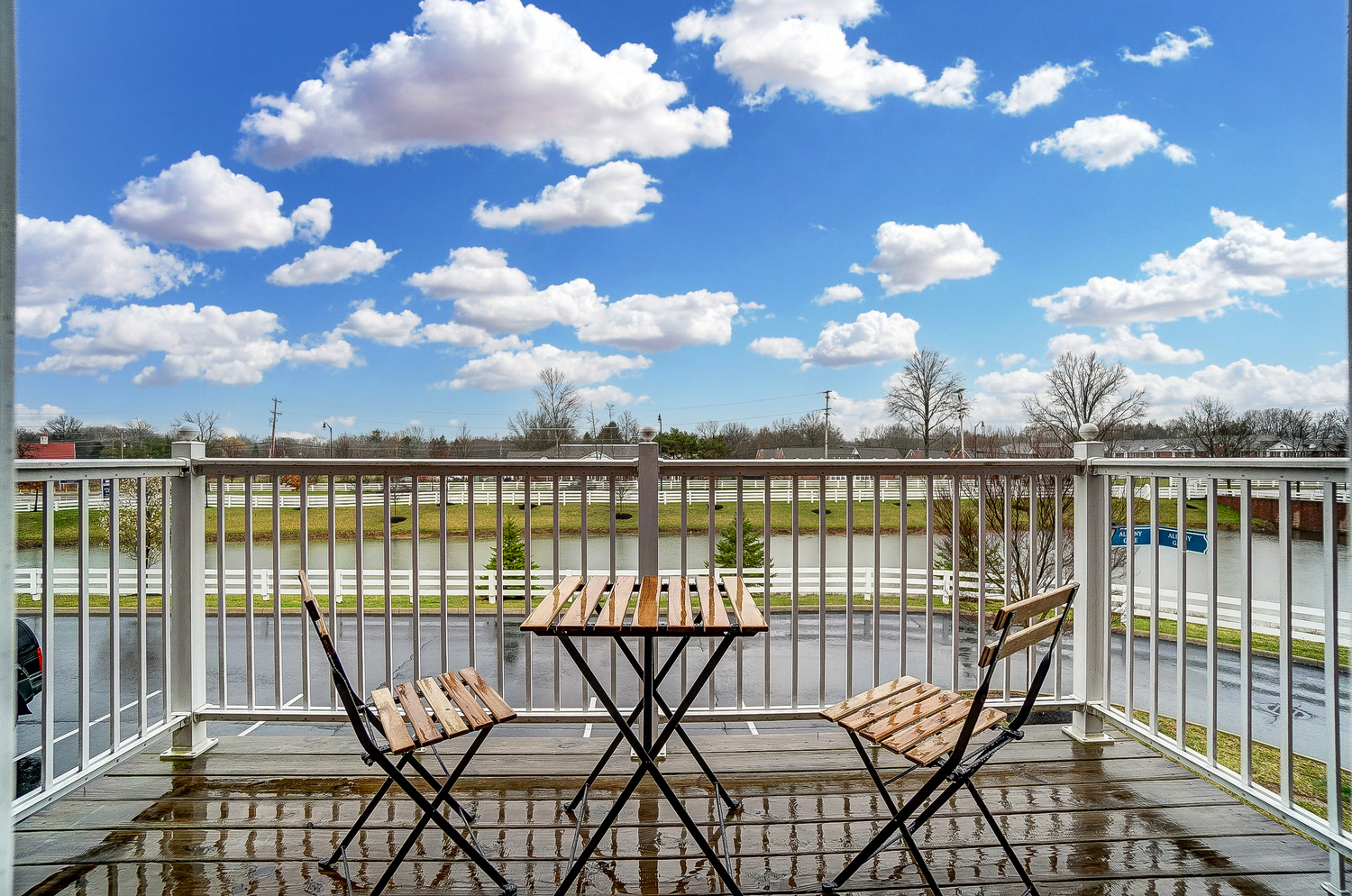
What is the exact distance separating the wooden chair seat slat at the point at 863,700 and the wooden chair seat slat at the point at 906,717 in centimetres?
9

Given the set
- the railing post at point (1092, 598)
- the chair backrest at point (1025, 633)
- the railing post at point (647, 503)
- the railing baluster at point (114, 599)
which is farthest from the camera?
the railing post at point (1092, 598)

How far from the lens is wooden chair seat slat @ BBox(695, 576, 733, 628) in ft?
6.51

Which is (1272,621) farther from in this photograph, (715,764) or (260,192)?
(260,192)

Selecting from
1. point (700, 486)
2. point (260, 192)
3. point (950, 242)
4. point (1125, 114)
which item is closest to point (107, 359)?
point (260, 192)

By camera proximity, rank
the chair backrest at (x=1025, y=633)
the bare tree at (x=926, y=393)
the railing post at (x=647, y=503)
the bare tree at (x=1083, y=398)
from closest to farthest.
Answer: the chair backrest at (x=1025, y=633), the railing post at (x=647, y=503), the bare tree at (x=1083, y=398), the bare tree at (x=926, y=393)

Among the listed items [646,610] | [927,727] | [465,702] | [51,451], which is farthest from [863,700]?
[51,451]

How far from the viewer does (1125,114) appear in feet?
98.4

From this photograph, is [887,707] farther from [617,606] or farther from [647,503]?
[647,503]

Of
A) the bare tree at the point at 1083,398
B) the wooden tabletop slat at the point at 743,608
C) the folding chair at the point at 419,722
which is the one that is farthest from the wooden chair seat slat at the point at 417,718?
the bare tree at the point at 1083,398

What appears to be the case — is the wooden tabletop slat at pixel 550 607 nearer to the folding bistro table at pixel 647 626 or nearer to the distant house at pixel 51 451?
the folding bistro table at pixel 647 626

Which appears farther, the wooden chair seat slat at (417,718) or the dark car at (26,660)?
the dark car at (26,660)

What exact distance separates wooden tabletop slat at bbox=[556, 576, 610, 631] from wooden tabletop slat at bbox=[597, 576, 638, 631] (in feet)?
0.12

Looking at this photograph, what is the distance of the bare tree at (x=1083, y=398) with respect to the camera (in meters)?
14.3

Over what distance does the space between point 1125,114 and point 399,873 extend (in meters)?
38.0
